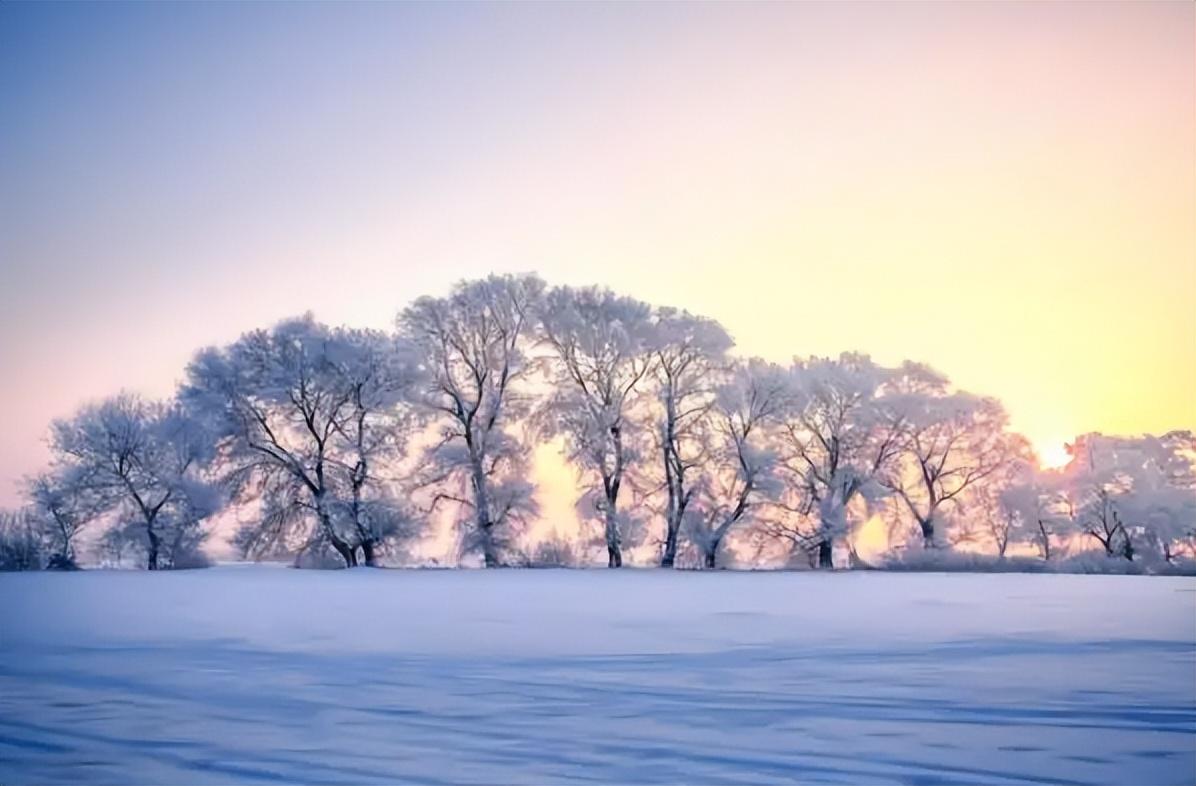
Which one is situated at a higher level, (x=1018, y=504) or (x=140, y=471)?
(x=140, y=471)

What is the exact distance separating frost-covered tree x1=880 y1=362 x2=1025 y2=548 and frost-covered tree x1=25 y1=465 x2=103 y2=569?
79.0 feet

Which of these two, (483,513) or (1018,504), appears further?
(1018,504)

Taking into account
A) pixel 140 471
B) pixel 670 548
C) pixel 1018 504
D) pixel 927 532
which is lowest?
pixel 670 548

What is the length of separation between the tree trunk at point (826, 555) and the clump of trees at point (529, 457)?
0.09 meters

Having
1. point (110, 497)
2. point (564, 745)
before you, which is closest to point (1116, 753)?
point (564, 745)

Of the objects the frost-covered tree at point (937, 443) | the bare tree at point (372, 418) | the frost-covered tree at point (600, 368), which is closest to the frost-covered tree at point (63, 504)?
the bare tree at point (372, 418)

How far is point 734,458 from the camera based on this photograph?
27.3m

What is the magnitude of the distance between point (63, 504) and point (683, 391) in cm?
1885

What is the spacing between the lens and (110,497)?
28.2m

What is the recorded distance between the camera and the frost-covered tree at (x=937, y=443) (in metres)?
28.5

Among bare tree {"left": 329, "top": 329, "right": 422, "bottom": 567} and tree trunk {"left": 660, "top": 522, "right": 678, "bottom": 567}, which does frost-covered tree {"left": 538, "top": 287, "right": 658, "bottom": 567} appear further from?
bare tree {"left": 329, "top": 329, "right": 422, "bottom": 567}

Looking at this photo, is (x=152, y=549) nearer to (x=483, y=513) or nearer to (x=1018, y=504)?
(x=483, y=513)

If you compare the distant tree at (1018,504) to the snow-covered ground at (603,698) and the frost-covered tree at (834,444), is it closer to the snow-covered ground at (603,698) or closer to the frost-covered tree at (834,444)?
the frost-covered tree at (834,444)

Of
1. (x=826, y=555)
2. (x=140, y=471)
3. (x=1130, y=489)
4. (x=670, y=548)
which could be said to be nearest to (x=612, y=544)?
(x=670, y=548)
